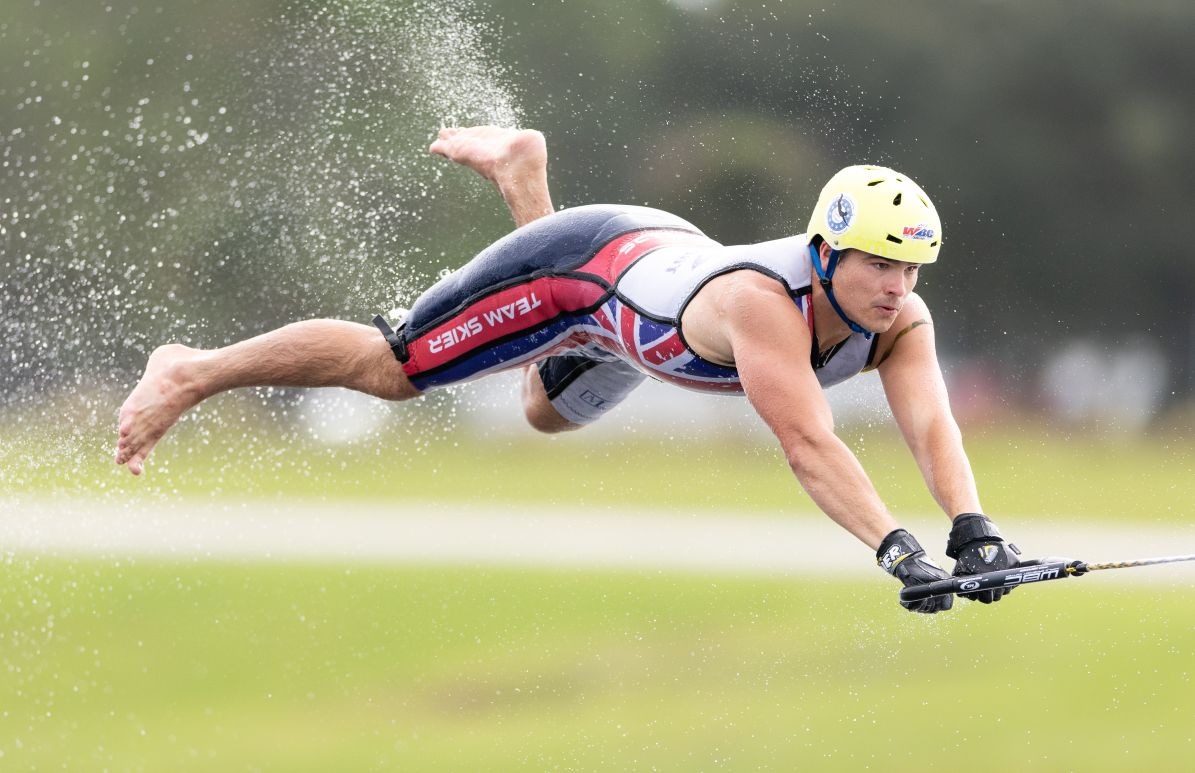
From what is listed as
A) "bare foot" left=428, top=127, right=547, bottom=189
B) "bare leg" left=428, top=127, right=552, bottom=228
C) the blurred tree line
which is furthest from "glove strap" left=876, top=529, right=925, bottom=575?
the blurred tree line

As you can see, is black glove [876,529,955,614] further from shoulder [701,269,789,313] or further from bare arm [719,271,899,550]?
shoulder [701,269,789,313]

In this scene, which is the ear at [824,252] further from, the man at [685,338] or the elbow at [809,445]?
the elbow at [809,445]

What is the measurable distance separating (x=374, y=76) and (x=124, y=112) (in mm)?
4940

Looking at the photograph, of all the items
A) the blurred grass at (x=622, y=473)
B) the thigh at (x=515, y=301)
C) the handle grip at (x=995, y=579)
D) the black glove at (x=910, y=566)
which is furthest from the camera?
the blurred grass at (x=622, y=473)

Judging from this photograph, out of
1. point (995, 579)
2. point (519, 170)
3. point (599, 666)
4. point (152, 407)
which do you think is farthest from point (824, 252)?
point (599, 666)

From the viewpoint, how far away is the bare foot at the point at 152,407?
6551mm

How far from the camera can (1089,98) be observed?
65.3 feet

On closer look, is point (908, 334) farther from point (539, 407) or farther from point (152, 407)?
point (152, 407)

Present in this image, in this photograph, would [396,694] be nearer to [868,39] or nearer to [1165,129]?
[868,39]

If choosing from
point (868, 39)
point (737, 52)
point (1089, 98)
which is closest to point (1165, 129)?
point (1089, 98)

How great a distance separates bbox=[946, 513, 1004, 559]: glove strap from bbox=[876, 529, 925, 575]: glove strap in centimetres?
23

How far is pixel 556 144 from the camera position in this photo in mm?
16141

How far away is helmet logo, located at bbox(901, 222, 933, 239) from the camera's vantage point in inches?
210

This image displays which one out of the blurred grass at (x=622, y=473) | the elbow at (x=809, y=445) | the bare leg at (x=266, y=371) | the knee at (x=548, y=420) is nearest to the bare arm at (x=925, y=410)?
the elbow at (x=809, y=445)
